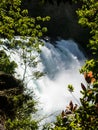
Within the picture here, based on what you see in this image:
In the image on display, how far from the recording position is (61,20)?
46688mm

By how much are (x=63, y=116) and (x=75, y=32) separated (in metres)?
43.6

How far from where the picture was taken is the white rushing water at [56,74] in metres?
32.5

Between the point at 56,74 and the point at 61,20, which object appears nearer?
the point at 56,74

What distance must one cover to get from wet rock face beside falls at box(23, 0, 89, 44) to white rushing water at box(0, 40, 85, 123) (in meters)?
1.96

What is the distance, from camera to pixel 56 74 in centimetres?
3934

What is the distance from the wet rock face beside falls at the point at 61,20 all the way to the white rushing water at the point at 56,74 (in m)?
1.96

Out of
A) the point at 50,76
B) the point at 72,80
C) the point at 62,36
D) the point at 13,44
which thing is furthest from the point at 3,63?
the point at 62,36

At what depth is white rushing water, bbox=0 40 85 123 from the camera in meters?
32.5

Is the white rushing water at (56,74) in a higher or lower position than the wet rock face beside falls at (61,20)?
lower

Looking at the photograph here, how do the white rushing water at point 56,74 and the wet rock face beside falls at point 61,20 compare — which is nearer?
the white rushing water at point 56,74

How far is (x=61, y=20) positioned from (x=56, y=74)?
9489mm

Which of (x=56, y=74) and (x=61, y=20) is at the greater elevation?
(x=61, y=20)

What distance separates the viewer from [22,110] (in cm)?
2058

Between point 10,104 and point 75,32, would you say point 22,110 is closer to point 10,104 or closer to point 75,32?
point 10,104
